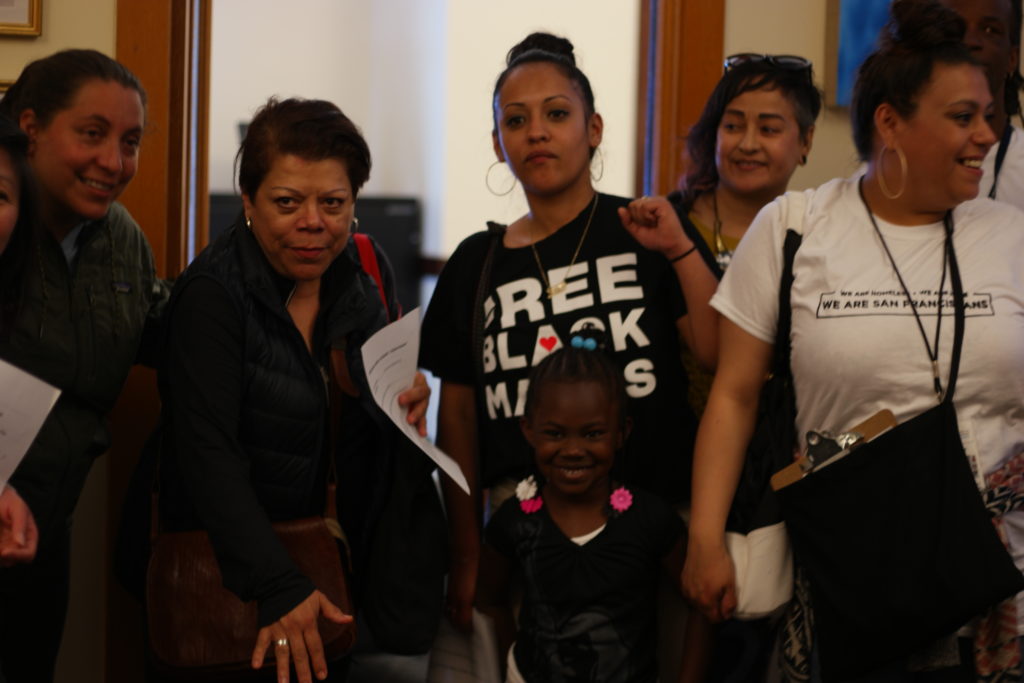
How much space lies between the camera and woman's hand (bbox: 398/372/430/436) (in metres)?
1.89

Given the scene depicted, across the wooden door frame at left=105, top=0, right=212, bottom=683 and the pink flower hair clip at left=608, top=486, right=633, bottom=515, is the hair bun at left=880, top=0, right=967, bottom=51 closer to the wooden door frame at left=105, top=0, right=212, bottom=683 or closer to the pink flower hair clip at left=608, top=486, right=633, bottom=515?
the pink flower hair clip at left=608, top=486, right=633, bottom=515

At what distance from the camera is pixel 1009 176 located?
6.43 feet

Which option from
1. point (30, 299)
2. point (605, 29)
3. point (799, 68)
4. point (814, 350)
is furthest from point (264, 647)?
point (605, 29)

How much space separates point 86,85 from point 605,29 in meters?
2.79

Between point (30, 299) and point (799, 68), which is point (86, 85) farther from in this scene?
point (799, 68)

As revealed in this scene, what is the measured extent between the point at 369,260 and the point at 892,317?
103 centimetres

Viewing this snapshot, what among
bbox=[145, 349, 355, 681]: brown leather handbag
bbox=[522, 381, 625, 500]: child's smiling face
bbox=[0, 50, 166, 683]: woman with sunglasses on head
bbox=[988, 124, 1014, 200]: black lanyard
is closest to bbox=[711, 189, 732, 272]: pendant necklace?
bbox=[522, 381, 625, 500]: child's smiling face

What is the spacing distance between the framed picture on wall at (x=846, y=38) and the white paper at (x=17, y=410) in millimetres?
2100

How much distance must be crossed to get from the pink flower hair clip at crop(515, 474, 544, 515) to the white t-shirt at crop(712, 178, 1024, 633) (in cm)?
50

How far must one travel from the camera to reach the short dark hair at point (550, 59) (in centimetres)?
206

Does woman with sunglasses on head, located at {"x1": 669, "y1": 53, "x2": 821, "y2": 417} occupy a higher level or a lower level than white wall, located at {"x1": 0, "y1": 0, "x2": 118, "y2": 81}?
lower

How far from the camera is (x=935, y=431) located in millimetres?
1546

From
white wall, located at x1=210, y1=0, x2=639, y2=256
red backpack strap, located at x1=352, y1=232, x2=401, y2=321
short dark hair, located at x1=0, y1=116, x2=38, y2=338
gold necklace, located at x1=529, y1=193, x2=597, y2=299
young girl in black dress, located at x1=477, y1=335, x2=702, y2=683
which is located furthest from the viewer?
white wall, located at x1=210, y1=0, x2=639, y2=256

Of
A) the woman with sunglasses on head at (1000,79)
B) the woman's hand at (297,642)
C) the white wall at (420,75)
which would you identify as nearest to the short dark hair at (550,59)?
the woman with sunglasses on head at (1000,79)
